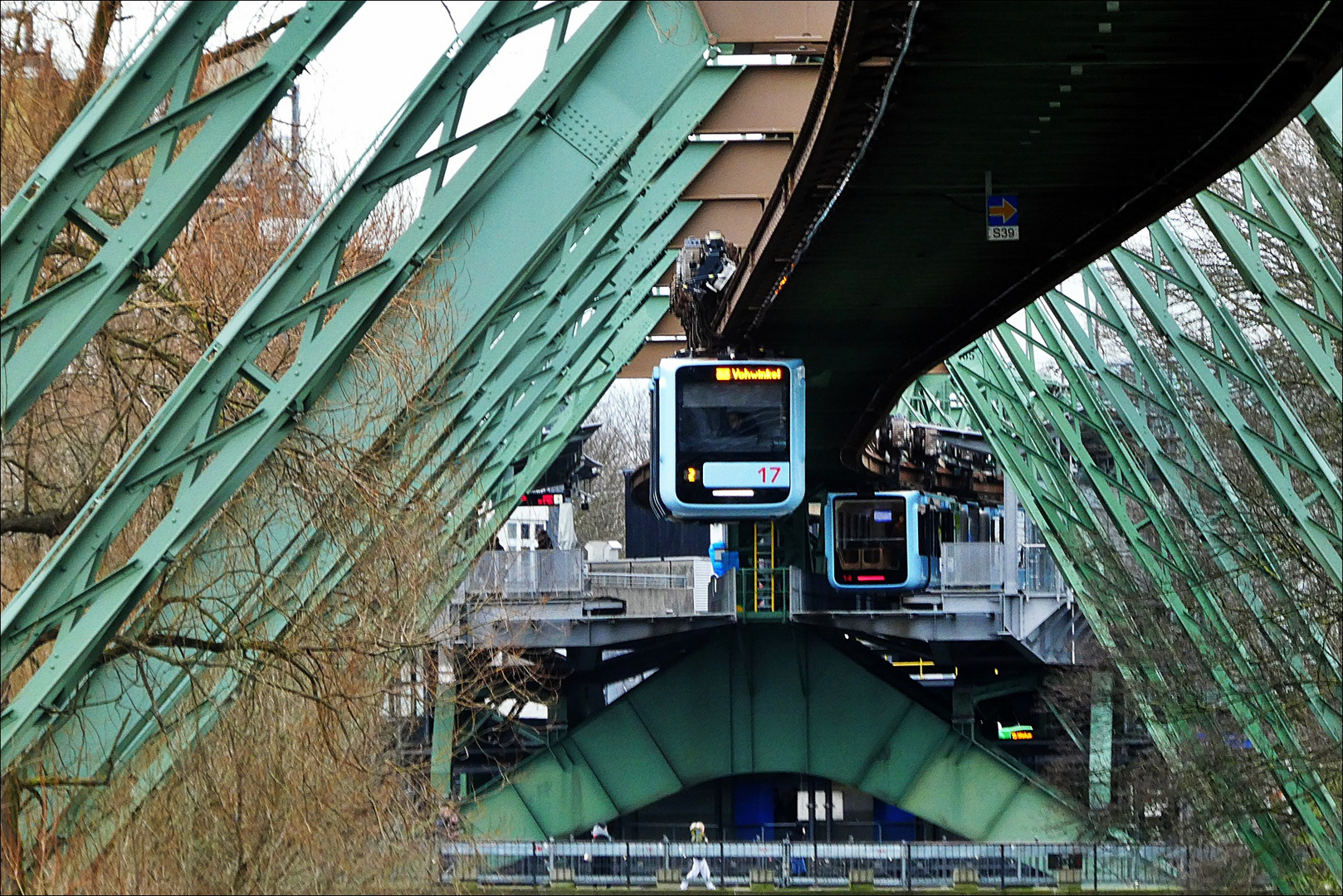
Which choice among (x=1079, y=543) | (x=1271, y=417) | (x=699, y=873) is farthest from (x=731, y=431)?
(x=699, y=873)

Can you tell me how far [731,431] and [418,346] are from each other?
24.3 ft

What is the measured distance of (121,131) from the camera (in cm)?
823

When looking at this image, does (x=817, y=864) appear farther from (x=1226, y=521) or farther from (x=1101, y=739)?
(x=1226, y=521)

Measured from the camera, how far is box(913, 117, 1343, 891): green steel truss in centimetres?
1792

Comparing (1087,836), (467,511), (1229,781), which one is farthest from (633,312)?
(1087,836)

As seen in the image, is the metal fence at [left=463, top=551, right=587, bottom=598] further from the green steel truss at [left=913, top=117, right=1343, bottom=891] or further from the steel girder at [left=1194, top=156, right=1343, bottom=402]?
the steel girder at [left=1194, top=156, right=1343, bottom=402]

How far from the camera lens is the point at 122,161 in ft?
27.9

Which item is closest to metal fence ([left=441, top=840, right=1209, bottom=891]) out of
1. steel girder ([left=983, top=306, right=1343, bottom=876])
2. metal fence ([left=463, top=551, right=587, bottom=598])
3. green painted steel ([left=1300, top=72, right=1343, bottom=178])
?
metal fence ([left=463, top=551, right=587, bottom=598])

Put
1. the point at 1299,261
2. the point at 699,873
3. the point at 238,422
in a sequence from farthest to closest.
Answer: the point at 699,873, the point at 1299,261, the point at 238,422

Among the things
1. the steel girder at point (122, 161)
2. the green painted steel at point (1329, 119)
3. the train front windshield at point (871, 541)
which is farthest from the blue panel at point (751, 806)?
the steel girder at point (122, 161)

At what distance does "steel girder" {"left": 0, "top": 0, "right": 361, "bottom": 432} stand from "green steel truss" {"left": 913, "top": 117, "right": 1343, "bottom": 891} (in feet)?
30.6

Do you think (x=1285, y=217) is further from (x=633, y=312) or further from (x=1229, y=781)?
(x=633, y=312)

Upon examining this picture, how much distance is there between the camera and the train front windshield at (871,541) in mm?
35125

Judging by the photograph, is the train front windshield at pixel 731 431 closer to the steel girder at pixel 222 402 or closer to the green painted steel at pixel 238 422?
the green painted steel at pixel 238 422
